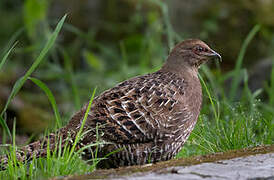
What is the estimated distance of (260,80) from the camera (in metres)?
8.65

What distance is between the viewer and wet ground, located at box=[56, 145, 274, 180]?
331cm

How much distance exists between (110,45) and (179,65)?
6035 mm

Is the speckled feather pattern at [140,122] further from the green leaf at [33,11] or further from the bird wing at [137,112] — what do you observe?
the green leaf at [33,11]

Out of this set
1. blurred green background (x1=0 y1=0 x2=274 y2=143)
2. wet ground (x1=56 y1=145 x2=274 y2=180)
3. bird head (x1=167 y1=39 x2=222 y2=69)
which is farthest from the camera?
blurred green background (x1=0 y1=0 x2=274 y2=143)

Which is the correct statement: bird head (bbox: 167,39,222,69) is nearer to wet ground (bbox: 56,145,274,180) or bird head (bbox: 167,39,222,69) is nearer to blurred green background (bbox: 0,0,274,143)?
wet ground (bbox: 56,145,274,180)

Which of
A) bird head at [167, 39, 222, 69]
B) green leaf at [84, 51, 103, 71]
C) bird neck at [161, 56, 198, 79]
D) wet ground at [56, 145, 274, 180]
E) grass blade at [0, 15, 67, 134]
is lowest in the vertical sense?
wet ground at [56, 145, 274, 180]

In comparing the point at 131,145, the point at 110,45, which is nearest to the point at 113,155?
the point at 131,145

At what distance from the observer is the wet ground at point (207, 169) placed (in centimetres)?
331

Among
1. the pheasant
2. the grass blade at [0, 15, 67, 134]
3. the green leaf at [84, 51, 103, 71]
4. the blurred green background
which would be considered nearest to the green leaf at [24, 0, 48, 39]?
the blurred green background

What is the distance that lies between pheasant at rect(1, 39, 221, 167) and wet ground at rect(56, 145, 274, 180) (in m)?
0.60

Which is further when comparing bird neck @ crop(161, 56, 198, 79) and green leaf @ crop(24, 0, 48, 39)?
green leaf @ crop(24, 0, 48, 39)

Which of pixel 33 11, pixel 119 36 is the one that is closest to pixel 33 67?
pixel 33 11

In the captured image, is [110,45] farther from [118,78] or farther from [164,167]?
[164,167]

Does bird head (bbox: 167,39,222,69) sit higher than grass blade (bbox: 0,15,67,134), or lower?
higher
